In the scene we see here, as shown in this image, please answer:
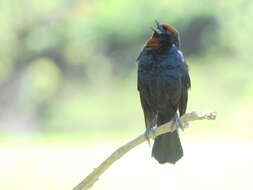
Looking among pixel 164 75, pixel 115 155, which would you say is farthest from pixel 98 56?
pixel 115 155

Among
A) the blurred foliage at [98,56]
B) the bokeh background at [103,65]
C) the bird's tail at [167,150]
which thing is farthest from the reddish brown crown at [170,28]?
the blurred foliage at [98,56]

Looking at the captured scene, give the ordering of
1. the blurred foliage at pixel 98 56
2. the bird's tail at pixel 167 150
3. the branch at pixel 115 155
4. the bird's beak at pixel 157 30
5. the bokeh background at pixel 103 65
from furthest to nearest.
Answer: the blurred foliage at pixel 98 56 < the bokeh background at pixel 103 65 < the bird's beak at pixel 157 30 < the bird's tail at pixel 167 150 < the branch at pixel 115 155

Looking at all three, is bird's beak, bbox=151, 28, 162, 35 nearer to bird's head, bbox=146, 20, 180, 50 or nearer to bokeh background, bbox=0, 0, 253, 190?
bird's head, bbox=146, 20, 180, 50

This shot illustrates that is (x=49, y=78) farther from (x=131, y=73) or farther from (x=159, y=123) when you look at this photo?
(x=159, y=123)

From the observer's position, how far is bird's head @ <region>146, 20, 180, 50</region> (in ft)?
15.1

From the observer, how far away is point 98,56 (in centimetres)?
1894

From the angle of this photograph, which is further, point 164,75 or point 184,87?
point 184,87

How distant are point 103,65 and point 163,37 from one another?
14.0m

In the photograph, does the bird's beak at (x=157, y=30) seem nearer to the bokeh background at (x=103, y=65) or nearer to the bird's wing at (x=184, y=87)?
the bird's wing at (x=184, y=87)

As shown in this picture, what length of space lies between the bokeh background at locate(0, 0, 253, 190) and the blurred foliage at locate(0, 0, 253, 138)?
1.1 inches

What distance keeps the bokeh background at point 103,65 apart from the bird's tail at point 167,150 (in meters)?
7.54

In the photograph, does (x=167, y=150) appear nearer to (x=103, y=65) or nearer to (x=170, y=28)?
(x=170, y=28)

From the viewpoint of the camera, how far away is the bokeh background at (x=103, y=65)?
15.4 m

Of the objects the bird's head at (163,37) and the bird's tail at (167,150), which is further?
the bird's head at (163,37)
